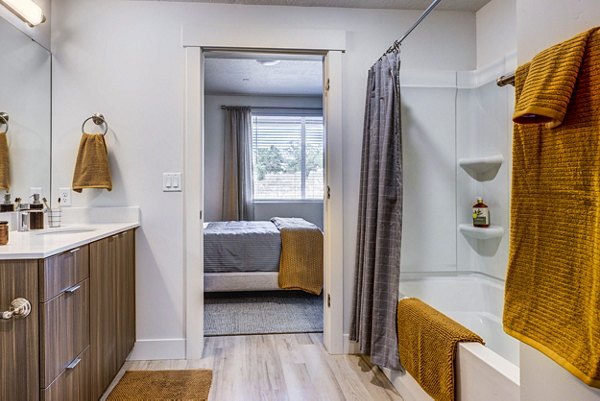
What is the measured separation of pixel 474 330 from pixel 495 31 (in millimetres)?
1901

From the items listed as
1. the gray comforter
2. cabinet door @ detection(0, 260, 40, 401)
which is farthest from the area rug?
cabinet door @ detection(0, 260, 40, 401)

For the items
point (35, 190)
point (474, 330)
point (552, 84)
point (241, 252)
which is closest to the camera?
point (552, 84)

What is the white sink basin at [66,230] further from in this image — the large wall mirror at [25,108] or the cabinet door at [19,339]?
the cabinet door at [19,339]

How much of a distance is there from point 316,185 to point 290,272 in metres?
2.76

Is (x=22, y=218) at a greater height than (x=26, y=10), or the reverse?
(x=26, y=10)

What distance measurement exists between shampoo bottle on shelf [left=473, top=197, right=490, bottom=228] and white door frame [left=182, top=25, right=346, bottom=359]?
906 mm

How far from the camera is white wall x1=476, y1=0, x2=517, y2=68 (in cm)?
251

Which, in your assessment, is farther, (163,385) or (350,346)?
(350,346)

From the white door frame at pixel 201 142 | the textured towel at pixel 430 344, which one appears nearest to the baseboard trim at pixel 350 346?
the white door frame at pixel 201 142

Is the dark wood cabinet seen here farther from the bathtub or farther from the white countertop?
the bathtub

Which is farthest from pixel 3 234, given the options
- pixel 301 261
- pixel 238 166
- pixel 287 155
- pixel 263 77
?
pixel 287 155

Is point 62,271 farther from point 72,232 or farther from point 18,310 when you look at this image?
point 72,232

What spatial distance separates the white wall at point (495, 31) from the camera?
251 cm

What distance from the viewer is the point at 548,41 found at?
36.0 inches
